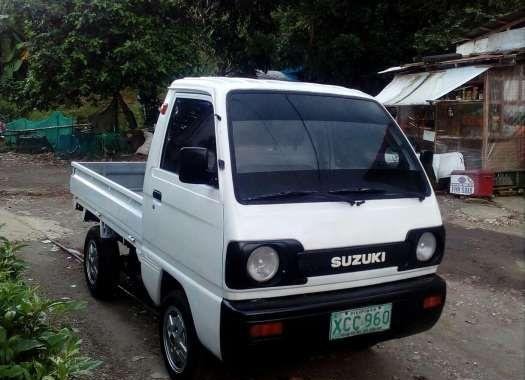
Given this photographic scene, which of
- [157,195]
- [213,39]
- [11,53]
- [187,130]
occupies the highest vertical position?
[213,39]

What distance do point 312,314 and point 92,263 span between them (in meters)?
2.98

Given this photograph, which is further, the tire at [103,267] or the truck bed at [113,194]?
the tire at [103,267]

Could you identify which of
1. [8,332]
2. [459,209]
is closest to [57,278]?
[8,332]

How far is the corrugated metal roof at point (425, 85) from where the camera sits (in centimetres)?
1143

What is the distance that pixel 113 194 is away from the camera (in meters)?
4.92

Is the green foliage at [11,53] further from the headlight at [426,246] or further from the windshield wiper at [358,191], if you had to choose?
the headlight at [426,246]

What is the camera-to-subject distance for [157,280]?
3.83 metres

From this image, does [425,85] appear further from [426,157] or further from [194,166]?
[194,166]

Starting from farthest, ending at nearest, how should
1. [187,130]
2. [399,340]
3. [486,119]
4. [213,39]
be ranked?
[213,39] → [486,119] → [399,340] → [187,130]

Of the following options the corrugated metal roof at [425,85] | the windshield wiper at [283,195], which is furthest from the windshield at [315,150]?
the corrugated metal roof at [425,85]

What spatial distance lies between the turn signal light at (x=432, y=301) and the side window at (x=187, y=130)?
1551mm

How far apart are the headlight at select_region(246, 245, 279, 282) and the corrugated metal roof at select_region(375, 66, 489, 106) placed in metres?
8.87

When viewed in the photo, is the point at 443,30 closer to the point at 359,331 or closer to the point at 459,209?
the point at 459,209

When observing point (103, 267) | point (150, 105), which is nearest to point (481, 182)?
point (103, 267)
